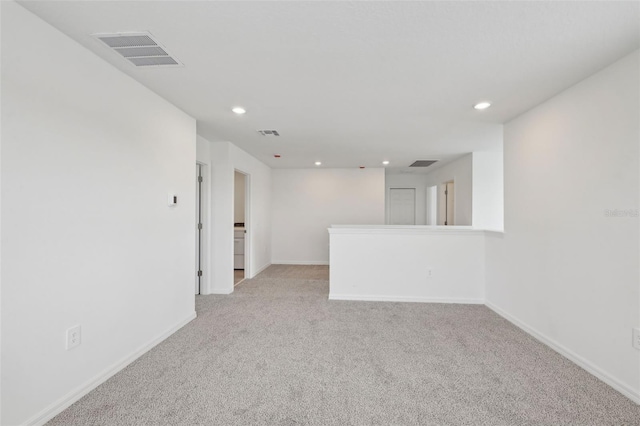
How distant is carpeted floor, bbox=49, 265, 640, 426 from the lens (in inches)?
68.6

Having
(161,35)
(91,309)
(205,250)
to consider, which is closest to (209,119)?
(161,35)

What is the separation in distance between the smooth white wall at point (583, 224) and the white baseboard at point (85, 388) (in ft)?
11.9

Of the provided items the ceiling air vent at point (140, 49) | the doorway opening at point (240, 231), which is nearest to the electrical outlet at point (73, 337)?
the ceiling air vent at point (140, 49)

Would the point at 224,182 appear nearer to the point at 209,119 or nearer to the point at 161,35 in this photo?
the point at 209,119

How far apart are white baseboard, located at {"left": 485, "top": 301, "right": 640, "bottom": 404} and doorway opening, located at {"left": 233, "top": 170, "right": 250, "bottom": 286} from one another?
13.1ft

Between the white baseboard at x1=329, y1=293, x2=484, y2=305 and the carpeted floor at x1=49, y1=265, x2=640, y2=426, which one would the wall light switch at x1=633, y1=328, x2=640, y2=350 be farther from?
the white baseboard at x1=329, y1=293, x2=484, y2=305

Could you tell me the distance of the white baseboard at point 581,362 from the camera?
1.93 m

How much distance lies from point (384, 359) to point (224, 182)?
3.24 m

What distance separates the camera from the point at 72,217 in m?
1.84

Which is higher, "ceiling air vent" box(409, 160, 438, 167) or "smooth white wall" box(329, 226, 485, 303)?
"ceiling air vent" box(409, 160, 438, 167)

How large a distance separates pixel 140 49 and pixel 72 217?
118 centimetres

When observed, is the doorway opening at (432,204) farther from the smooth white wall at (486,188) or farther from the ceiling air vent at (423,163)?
the smooth white wall at (486,188)

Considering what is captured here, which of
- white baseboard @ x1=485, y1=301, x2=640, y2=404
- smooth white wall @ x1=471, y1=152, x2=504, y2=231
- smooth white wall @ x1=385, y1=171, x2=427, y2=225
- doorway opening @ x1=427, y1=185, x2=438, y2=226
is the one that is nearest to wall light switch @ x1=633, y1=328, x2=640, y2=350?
white baseboard @ x1=485, y1=301, x2=640, y2=404

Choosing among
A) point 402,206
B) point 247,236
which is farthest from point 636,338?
point 402,206
